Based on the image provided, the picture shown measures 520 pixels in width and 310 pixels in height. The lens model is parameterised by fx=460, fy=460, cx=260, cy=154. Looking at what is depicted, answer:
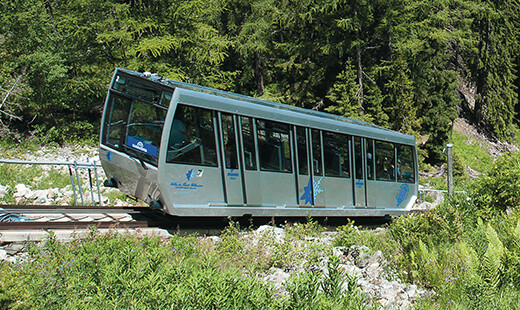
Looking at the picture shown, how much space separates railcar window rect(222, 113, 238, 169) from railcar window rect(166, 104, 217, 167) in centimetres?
31

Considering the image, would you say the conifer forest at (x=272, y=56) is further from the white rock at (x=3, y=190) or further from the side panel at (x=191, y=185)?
the side panel at (x=191, y=185)

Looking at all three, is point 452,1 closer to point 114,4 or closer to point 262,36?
point 262,36

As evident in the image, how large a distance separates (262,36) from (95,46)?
1192cm

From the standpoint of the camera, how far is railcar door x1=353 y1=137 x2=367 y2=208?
13.6 m

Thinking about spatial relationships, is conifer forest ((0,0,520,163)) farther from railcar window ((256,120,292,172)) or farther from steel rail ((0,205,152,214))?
railcar window ((256,120,292,172))

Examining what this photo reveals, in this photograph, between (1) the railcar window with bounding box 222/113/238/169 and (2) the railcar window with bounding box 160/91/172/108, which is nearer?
(2) the railcar window with bounding box 160/91/172/108

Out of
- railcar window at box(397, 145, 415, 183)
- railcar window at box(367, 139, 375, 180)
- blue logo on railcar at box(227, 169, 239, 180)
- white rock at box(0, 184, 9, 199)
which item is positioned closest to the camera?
blue logo on railcar at box(227, 169, 239, 180)

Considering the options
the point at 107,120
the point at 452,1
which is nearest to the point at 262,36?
the point at 452,1

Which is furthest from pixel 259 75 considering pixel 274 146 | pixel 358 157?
pixel 274 146

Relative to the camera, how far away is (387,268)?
7914 mm

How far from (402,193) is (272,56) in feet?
68.5

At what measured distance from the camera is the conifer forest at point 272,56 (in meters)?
21.9

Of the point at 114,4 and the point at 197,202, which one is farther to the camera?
the point at 114,4

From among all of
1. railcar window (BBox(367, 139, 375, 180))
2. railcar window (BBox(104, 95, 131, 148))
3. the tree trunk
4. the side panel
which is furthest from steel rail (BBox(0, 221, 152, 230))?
the tree trunk
